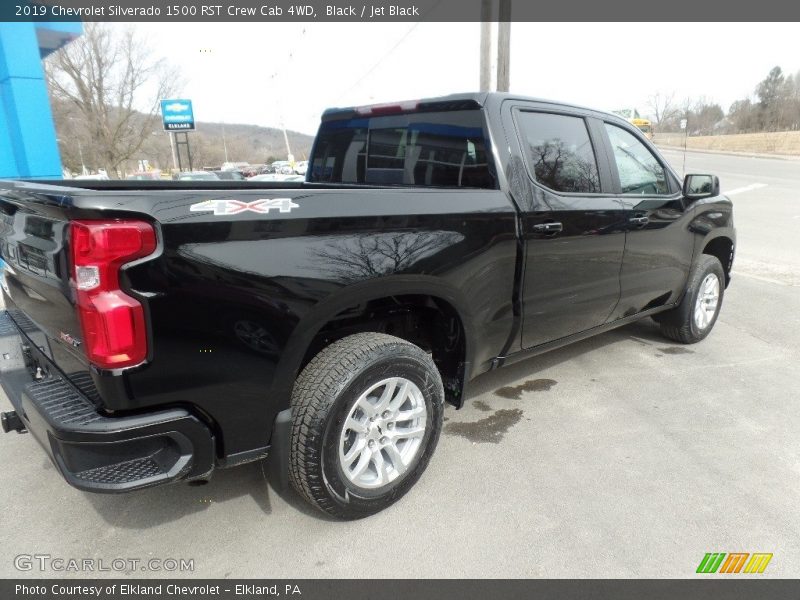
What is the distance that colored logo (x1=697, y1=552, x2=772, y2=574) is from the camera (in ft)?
7.26

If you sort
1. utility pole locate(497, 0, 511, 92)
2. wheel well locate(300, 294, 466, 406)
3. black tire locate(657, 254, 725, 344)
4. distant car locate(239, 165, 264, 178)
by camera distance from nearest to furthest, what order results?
wheel well locate(300, 294, 466, 406)
black tire locate(657, 254, 725, 344)
utility pole locate(497, 0, 511, 92)
distant car locate(239, 165, 264, 178)

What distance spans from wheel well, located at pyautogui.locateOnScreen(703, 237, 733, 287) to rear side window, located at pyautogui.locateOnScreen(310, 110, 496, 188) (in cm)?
313

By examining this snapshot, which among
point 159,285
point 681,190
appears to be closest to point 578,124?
point 681,190

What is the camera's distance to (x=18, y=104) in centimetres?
844

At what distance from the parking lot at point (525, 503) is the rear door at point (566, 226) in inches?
26.0

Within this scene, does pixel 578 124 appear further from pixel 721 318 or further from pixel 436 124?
pixel 721 318

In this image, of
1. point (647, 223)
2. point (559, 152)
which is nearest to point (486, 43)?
point (647, 223)

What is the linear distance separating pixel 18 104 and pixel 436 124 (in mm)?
8499

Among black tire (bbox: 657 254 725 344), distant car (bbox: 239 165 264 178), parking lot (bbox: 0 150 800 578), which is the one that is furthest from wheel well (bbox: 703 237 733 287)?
distant car (bbox: 239 165 264 178)

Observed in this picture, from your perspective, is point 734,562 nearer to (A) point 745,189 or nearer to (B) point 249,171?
(A) point 745,189

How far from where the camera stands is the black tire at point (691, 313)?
4.59 metres

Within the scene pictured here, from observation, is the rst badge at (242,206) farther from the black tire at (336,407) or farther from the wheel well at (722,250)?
the wheel well at (722,250)
